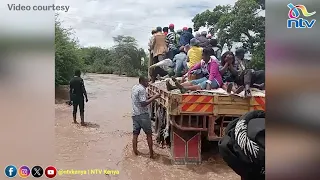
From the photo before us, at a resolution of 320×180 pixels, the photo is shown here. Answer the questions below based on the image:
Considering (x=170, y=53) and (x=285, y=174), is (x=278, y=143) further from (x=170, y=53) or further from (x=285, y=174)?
(x=170, y=53)

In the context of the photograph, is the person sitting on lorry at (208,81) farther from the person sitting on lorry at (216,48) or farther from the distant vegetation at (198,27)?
the distant vegetation at (198,27)

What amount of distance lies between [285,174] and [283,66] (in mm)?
418

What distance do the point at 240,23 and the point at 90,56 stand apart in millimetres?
840

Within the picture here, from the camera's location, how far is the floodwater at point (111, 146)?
228cm

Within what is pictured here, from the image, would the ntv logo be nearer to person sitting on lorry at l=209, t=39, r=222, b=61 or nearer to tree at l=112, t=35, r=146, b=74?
tree at l=112, t=35, r=146, b=74

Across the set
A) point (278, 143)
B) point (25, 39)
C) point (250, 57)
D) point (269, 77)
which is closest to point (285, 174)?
point (278, 143)

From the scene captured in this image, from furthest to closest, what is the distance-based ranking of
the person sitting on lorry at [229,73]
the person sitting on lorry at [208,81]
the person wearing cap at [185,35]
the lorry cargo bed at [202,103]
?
the person sitting on lorry at [208,81] < the lorry cargo bed at [202,103] < the person sitting on lorry at [229,73] < the person wearing cap at [185,35]

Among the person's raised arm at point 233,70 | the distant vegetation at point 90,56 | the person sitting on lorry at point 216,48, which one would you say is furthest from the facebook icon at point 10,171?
the person's raised arm at point 233,70

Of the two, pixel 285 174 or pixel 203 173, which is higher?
pixel 285 174

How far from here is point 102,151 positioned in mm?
2633

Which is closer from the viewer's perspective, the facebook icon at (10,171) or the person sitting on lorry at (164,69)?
the facebook icon at (10,171)

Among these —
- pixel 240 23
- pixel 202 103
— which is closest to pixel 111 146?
pixel 202 103

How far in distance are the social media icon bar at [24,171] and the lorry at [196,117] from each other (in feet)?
→ 4.38

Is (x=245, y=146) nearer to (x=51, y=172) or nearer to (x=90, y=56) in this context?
(x=51, y=172)
